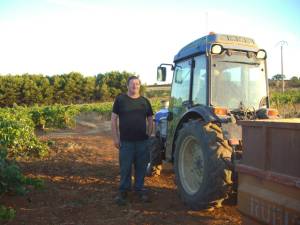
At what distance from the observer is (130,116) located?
20.5 feet

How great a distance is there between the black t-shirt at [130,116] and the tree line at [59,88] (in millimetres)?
40275

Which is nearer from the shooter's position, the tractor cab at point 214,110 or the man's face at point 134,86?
the tractor cab at point 214,110

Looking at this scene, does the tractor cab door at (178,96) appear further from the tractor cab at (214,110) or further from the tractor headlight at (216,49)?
the tractor headlight at (216,49)

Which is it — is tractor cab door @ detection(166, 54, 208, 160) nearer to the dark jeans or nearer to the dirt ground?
the dark jeans

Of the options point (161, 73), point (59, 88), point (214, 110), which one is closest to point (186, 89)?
point (161, 73)

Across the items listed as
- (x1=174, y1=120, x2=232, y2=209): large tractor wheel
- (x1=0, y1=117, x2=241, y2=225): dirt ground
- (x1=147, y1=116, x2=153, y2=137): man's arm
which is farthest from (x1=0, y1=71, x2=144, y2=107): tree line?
(x1=174, y1=120, x2=232, y2=209): large tractor wheel

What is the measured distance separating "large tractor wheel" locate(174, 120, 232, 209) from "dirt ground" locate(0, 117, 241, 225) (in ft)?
0.87

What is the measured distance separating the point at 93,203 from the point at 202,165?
5.88ft

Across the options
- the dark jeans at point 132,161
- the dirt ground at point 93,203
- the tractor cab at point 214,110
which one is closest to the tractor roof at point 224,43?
the tractor cab at point 214,110

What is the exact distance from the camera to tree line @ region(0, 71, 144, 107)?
4512 cm

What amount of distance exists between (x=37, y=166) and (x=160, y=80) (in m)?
3.64

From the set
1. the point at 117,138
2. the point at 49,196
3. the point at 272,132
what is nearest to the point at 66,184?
the point at 49,196

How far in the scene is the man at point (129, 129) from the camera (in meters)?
6.24

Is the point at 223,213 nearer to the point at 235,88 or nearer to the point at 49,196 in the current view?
the point at 235,88
